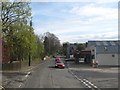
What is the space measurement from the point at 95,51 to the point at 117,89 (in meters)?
56.1

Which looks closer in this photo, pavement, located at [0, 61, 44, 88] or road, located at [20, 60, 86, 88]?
road, located at [20, 60, 86, 88]

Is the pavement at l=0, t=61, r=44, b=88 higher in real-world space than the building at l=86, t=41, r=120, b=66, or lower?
lower

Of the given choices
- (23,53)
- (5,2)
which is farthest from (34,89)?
(23,53)

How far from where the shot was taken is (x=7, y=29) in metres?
50.2

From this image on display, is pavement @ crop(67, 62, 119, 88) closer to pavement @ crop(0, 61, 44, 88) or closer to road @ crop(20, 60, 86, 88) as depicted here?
road @ crop(20, 60, 86, 88)

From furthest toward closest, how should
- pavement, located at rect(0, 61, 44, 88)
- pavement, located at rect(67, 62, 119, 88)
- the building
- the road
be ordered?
the building < pavement, located at rect(67, 62, 119, 88) < pavement, located at rect(0, 61, 44, 88) < the road

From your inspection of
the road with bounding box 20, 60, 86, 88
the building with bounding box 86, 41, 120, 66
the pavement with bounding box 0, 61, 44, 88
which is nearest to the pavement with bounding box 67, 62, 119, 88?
the road with bounding box 20, 60, 86, 88

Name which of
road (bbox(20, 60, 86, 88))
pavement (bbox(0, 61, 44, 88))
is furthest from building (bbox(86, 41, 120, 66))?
road (bbox(20, 60, 86, 88))

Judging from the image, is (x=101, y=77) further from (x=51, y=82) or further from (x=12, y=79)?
(x=12, y=79)

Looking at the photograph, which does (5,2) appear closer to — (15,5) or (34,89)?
(15,5)

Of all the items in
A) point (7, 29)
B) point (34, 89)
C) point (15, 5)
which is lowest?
point (34, 89)

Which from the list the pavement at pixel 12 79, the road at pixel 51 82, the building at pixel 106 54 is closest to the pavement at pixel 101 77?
the road at pixel 51 82

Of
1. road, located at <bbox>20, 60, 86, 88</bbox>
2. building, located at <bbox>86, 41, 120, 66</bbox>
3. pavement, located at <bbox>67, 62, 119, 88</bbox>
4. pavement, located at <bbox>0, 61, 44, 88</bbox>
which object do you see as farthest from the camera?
building, located at <bbox>86, 41, 120, 66</bbox>

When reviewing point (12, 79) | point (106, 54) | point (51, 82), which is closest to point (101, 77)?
point (51, 82)
